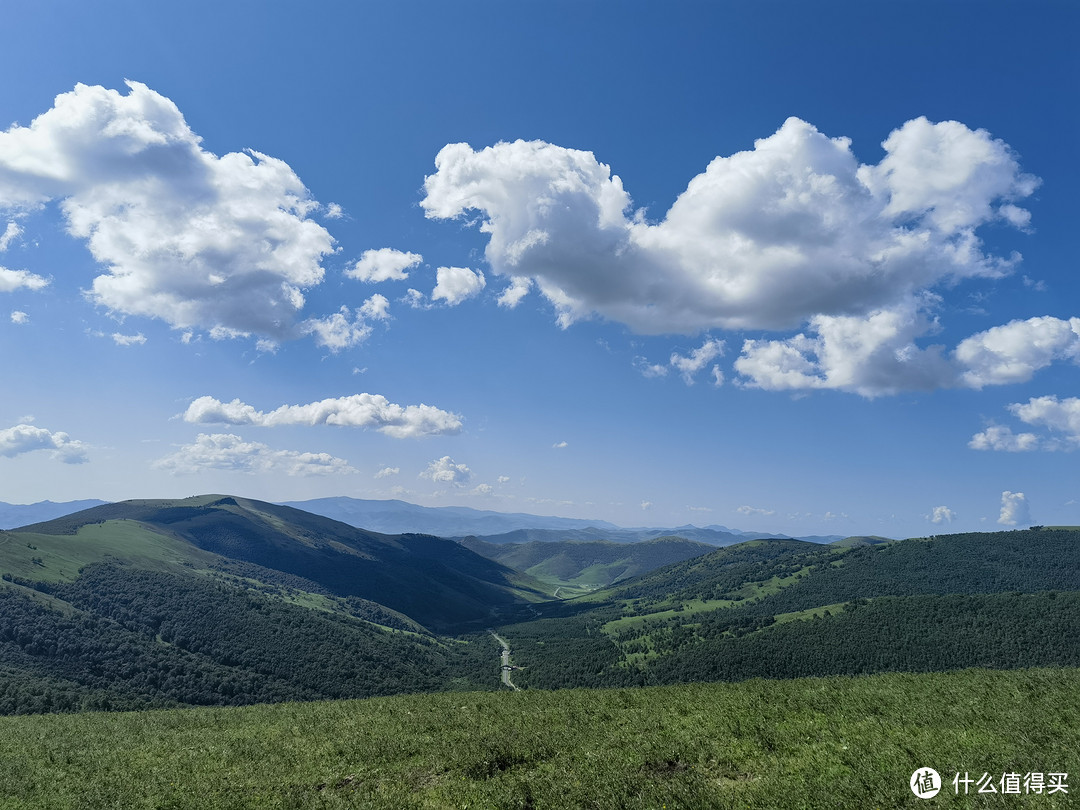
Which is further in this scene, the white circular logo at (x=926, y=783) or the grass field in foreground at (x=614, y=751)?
the grass field in foreground at (x=614, y=751)

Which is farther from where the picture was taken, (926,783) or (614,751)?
(614,751)

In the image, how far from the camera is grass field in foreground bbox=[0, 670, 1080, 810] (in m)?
16.4

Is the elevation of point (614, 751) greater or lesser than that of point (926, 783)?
lesser

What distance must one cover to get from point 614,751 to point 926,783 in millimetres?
10377

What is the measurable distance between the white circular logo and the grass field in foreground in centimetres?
28

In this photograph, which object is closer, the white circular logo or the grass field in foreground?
the white circular logo

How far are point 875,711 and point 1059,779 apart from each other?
7.79 m

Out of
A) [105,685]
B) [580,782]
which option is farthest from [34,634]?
[580,782]

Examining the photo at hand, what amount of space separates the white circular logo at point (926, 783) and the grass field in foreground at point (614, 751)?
28 centimetres

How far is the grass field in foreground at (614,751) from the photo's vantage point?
16.4 meters

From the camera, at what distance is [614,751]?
66.7 ft

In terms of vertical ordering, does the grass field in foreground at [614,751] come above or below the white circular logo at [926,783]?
below

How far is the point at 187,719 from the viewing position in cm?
3412

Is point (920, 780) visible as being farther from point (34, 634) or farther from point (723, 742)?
point (34, 634)
